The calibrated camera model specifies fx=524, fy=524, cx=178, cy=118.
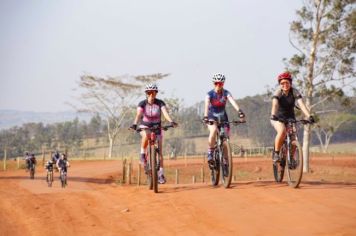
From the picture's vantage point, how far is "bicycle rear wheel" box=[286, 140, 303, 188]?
1022cm

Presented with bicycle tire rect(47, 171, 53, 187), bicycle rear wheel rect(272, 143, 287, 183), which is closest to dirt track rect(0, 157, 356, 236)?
bicycle rear wheel rect(272, 143, 287, 183)

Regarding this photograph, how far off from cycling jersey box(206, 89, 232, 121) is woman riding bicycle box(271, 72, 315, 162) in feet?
3.52

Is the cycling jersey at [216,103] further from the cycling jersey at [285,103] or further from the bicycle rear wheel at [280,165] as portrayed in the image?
the bicycle rear wheel at [280,165]

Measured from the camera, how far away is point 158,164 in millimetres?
11031

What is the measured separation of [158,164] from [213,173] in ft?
4.20

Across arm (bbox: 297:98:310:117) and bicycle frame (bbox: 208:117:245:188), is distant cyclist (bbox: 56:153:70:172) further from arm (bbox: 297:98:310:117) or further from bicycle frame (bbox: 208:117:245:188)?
arm (bbox: 297:98:310:117)

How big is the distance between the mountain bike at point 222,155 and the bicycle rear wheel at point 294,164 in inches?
46.1

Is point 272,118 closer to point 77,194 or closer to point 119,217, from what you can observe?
point 119,217

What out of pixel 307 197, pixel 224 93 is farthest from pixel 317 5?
pixel 307 197

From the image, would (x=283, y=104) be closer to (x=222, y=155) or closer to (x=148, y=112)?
(x=222, y=155)

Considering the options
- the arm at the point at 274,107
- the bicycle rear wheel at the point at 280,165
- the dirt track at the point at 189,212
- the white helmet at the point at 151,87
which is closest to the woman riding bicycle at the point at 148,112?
the white helmet at the point at 151,87

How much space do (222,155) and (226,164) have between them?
23 centimetres

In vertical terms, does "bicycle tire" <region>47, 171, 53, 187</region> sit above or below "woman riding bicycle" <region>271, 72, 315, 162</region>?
below

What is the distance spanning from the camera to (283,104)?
10.7 m
